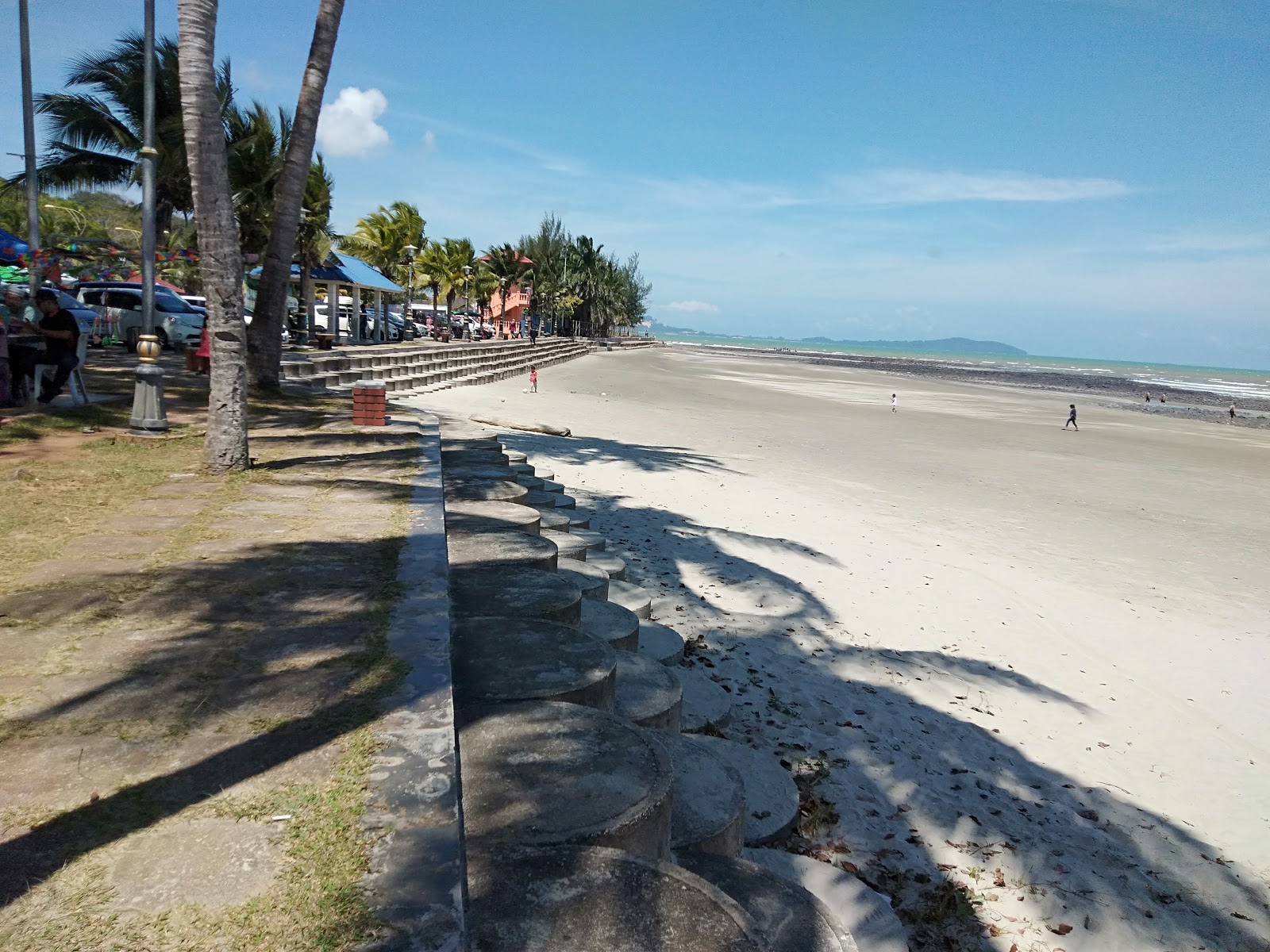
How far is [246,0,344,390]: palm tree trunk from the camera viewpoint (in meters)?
12.2

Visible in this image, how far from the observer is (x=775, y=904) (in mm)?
2889

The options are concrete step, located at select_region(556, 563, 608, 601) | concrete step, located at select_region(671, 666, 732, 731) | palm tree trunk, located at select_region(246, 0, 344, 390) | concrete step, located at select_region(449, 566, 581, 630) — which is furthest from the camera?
palm tree trunk, located at select_region(246, 0, 344, 390)

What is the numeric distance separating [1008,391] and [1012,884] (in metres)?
56.8

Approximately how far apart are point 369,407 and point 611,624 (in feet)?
21.3

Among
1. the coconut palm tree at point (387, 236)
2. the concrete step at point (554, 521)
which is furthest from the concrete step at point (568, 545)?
the coconut palm tree at point (387, 236)

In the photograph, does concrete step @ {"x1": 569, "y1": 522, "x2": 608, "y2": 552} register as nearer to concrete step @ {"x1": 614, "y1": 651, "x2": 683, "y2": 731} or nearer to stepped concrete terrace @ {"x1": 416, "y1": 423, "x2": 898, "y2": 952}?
stepped concrete terrace @ {"x1": 416, "y1": 423, "x2": 898, "y2": 952}

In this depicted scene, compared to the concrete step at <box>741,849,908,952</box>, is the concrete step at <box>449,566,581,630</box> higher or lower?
higher

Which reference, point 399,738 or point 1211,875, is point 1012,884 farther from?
point 399,738

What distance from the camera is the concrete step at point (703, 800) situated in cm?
323

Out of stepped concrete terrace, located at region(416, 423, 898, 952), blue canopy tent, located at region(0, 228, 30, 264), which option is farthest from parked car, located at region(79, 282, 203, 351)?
stepped concrete terrace, located at region(416, 423, 898, 952)

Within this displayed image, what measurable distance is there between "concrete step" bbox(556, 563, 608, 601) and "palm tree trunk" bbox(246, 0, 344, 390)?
879cm

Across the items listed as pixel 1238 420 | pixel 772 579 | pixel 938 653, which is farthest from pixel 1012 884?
pixel 1238 420

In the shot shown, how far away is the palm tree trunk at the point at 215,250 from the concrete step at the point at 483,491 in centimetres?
184

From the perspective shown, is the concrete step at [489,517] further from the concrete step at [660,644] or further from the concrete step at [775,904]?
the concrete step at [775,904]
